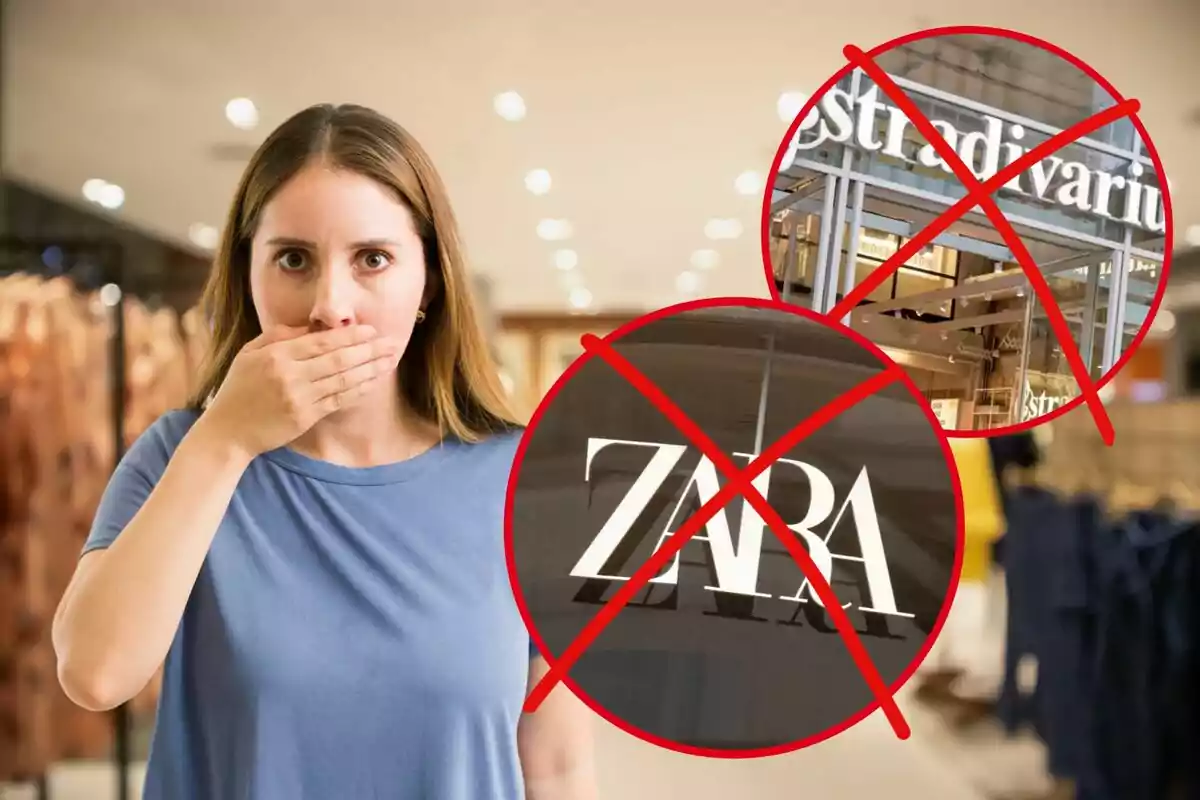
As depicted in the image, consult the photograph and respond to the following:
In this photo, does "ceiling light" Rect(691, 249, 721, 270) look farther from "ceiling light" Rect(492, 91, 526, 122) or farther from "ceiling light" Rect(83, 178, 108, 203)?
"ceiling light" Rect(83, 178, 108, 203)

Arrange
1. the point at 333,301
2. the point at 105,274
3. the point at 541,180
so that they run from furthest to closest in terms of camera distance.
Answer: the point at 105,274, the point at 541,180, the point at 333,301

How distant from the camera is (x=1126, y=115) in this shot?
25.2 inches

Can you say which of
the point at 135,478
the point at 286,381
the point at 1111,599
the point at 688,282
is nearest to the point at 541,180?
the point at 688,282

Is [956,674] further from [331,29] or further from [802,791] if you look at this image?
[331,29]

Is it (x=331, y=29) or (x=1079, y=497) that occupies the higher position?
(x=331, y=29)

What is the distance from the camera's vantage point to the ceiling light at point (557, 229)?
0.64m

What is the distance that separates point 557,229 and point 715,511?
0.27m

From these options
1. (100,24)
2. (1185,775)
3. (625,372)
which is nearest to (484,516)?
(625,372)

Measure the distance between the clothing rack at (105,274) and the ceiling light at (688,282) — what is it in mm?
524

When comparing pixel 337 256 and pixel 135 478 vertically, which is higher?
pixel 337 256

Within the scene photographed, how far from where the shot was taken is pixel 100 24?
66cm

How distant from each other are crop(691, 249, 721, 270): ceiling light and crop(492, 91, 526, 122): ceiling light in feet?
0.62

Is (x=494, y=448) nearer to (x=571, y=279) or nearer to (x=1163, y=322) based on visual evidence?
(x=571, y=279)

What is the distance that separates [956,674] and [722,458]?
0.28 meters
